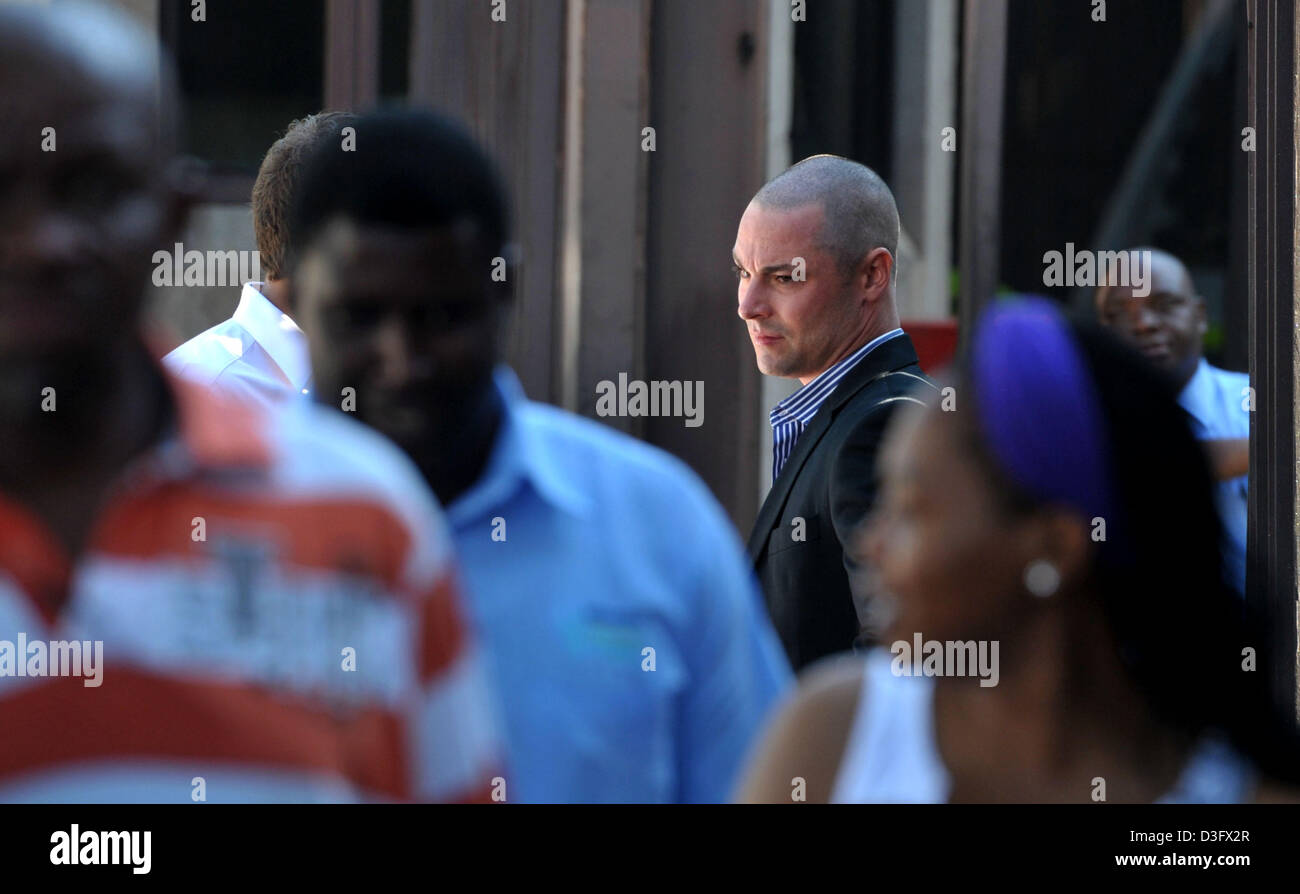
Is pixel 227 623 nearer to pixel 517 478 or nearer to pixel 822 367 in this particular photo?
pixel 517 478

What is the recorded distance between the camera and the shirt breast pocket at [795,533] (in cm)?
261

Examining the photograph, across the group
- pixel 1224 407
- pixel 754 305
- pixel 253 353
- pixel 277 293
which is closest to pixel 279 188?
pixel 277 293

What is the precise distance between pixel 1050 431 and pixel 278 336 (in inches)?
61.2

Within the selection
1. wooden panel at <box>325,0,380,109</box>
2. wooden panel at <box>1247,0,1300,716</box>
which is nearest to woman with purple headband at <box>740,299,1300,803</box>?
wooden panel at <box>1247,0,1300,716</box>

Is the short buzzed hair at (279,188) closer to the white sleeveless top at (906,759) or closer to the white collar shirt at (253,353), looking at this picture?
the white collar shirt at (253,353)

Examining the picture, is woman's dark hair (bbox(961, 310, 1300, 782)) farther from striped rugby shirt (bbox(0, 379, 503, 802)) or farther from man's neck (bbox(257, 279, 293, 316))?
man's neck (bbox(257, 279, 293, 316))

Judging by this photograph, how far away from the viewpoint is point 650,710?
1734 mm

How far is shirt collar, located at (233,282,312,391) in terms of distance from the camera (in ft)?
9.16

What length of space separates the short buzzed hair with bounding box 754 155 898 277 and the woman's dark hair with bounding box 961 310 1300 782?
4.41 feet

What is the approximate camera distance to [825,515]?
102 inches

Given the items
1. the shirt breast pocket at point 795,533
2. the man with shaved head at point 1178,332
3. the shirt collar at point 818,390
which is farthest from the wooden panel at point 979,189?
the shirt breast pocket at point 795,533

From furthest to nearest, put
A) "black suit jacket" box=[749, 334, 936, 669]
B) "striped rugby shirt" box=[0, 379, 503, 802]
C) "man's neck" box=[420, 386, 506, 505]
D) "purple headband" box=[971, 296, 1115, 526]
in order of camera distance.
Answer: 1. "black suit jacket" box=[749, 334, 936, 669]
2. "man's neck" box=[420, 386, 506, 505]
3. "purple headband" box=[971, 296, 1115, 526]
4. "striped rugby shirt" box=[0, 379, 503, 802]
